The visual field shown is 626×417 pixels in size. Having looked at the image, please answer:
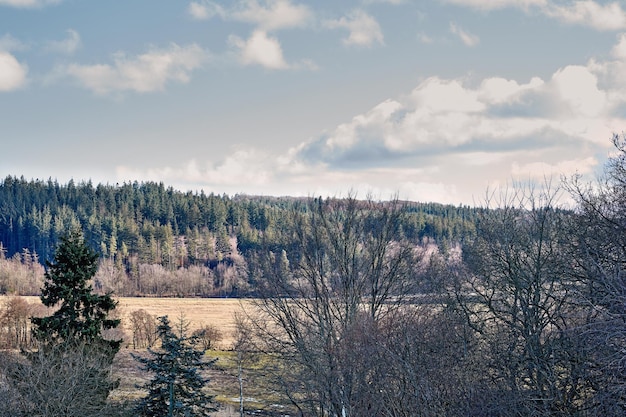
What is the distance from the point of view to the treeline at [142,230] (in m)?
105

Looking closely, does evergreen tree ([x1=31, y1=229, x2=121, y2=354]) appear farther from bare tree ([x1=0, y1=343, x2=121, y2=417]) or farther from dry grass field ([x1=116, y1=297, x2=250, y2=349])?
dry grass field ([x1=116, y1=297, x2=250, y2=349])

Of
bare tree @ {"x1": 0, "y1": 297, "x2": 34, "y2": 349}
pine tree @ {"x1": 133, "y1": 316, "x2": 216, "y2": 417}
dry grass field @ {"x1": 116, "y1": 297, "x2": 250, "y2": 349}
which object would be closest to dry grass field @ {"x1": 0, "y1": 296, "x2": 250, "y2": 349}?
dry grass field @ {"x1": 116, "y1": 297, "x2": 250, "y2": 349}

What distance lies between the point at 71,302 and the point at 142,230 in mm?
113006

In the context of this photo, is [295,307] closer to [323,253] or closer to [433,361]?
[323,253]

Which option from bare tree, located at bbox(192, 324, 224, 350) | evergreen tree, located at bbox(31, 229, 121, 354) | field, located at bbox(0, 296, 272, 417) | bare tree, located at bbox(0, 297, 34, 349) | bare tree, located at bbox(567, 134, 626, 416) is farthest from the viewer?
bare tree, located at bbox(192, 324, 224, 350)

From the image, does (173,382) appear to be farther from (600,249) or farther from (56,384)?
(600,249)

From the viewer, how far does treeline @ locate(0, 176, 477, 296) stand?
10519cm

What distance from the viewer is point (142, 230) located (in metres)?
127

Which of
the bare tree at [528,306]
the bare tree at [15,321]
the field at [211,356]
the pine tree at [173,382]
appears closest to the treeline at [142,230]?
the field at [211,356]

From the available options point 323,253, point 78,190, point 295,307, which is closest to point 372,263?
point 323,253

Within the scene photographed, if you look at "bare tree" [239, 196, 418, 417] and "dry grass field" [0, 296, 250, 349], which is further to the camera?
"dry grass field" [0, 296, 250, 349]

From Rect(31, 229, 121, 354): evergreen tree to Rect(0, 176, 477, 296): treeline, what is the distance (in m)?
69.5

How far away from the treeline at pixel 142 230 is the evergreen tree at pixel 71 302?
69526 millimetres

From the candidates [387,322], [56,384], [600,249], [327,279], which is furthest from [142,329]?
[600,249]
